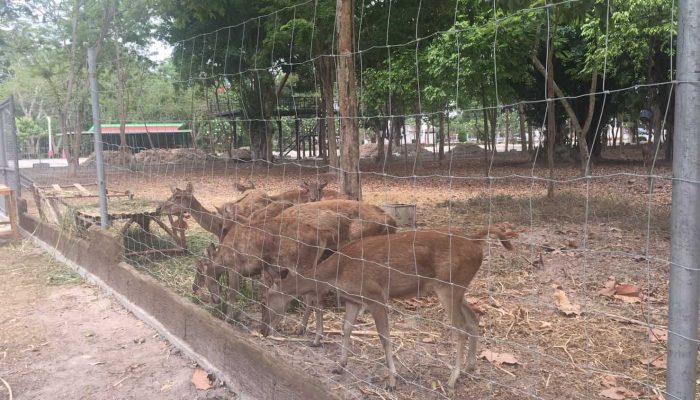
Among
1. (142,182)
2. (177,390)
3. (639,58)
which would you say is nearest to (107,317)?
(177,390)

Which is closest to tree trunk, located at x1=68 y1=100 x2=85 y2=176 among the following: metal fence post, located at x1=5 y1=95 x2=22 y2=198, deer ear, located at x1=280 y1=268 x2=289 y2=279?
metal fence post, located at x1=5 y1=95 x2=22 y2=198

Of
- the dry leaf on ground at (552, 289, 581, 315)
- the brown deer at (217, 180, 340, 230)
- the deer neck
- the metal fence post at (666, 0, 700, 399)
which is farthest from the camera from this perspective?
the deer neck

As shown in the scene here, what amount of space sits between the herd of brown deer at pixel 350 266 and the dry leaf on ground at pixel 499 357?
0.17 meters

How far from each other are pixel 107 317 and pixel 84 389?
5.49 ft

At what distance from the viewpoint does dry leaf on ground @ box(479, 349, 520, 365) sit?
426 cm

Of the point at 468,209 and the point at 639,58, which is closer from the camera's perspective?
the point at 468,209

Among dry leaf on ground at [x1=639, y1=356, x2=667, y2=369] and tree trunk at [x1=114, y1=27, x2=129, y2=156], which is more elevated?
tree trunk at [x1=114, y1=27, x2=129, y2=156]

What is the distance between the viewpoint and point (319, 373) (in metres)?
4.31

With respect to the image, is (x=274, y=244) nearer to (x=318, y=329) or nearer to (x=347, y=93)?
(x=318, y=329)

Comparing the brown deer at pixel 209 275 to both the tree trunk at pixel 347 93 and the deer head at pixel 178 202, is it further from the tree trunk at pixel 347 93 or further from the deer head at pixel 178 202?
the tree trunk at pixel 347 93

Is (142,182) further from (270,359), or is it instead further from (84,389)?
(270,359)

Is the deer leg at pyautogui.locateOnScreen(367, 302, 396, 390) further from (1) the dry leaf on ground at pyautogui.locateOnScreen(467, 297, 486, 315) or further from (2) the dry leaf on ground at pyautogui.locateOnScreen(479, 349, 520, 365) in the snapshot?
(1) the dry leaf on ground at pyautogui.locateOnScreen(467, 297, 486, 315)

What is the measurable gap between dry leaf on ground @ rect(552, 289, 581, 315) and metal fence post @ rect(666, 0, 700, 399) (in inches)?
117

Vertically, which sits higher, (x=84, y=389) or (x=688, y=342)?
(x=688, y=342)
